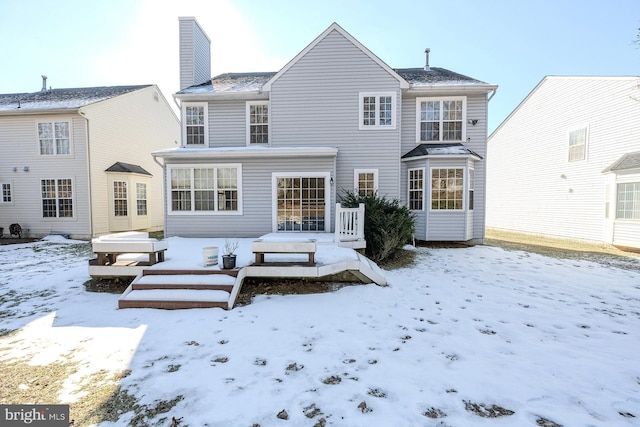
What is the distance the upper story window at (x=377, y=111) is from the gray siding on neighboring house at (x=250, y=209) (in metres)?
2.56

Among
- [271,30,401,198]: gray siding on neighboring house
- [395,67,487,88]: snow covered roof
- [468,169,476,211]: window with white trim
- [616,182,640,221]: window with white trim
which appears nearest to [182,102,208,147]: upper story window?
[271,30,401,198]: gray siding on neighboring house

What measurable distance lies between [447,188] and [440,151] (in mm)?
1384

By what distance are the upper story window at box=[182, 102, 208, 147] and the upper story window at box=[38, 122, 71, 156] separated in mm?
6210

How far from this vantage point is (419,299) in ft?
17.6

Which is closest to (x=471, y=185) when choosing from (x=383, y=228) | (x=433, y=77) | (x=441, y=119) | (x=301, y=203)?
(x=441, y=119)

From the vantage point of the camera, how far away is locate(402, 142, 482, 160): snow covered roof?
1016 cm

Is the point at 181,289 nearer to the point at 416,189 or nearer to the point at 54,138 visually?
the point at 416,189

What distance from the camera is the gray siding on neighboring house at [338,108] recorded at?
1041 cm

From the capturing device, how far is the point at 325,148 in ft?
30.7

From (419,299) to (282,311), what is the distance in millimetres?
2572

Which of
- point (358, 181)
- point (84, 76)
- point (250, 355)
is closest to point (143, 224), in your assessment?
point (84, 76)

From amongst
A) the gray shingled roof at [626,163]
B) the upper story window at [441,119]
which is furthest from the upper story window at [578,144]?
the upper story window at [441,119]

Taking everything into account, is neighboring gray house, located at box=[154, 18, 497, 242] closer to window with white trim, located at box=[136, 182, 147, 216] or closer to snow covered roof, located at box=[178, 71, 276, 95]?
snow covered roof, located at box=[178, 71, 276, 95]

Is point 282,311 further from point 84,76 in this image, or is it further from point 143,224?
point 84,76
